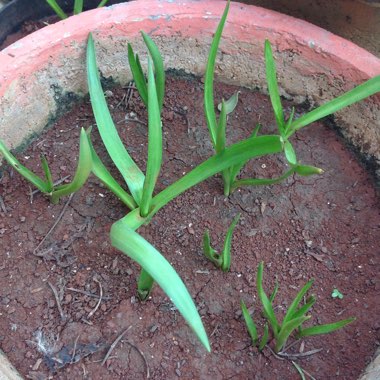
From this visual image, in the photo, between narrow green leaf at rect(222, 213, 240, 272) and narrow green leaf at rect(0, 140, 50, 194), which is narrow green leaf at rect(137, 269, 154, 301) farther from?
narrow green leaf at rect(0, 140, 50, 194)

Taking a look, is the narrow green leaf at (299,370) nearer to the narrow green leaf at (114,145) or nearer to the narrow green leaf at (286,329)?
the narrow green leaf at (286,329)

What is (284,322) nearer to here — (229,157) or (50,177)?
(229,157)

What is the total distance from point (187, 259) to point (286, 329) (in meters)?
0.29

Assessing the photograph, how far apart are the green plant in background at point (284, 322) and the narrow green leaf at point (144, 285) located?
0.18m

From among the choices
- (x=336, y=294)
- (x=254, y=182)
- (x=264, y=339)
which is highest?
(x=254, y=182)

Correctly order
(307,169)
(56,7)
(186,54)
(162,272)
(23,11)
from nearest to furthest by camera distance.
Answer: (162,272) → (307,169) → (186,54) → (56,7) → (23,11)

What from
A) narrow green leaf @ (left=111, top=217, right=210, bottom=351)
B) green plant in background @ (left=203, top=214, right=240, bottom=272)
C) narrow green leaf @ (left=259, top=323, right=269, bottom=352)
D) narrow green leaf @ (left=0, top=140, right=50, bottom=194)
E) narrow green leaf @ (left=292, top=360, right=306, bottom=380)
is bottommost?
narrow green leaf @ (left=292, top=360, right=306, bottom=380)

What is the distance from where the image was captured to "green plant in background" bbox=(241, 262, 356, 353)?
0.90 meters

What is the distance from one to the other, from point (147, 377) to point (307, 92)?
780mm

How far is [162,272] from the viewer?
0.80m

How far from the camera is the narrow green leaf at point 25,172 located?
1046 mm

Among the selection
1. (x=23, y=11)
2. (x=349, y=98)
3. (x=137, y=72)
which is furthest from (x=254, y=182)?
(x=23, y=11)

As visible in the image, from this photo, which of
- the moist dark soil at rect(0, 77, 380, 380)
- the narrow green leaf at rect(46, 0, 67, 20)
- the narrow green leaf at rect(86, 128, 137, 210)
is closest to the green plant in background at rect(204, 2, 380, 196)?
the moist dark soil at rect(0, 77, 380, 380)

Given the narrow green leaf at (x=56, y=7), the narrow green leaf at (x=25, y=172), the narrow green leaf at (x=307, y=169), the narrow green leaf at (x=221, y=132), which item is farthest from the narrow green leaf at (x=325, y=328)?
the narrow green leaf at (x=56, y=7)
